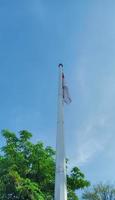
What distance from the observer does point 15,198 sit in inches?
590

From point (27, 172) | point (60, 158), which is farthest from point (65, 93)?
point (27, 172)

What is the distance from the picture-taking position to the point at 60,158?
30.6 feet

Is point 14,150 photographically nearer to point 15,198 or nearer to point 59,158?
point 15,198

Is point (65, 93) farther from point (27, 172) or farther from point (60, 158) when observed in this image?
point (27, 172)

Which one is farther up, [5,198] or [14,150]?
[14,150]

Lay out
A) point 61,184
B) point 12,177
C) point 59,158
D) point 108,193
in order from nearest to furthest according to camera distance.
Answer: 1. point 61,184
2. point 59,158
3. point 12,177
4. point 108,193

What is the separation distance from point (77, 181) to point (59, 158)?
29.8 ft

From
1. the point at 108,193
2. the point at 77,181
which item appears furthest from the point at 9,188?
the point at 108,193

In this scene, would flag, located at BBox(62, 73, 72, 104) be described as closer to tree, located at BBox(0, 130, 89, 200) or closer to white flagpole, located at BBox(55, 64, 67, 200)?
white flagpole, located at BBox(55, 64, 67, 200)

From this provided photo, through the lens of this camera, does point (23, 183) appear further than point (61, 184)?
Yes

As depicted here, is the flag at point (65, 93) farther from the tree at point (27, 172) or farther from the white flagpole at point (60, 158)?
the tree at point (27, 172)

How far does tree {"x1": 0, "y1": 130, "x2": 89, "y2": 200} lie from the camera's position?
14.5 meters

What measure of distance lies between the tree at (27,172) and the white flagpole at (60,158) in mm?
5357

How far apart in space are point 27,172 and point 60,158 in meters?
7.65
